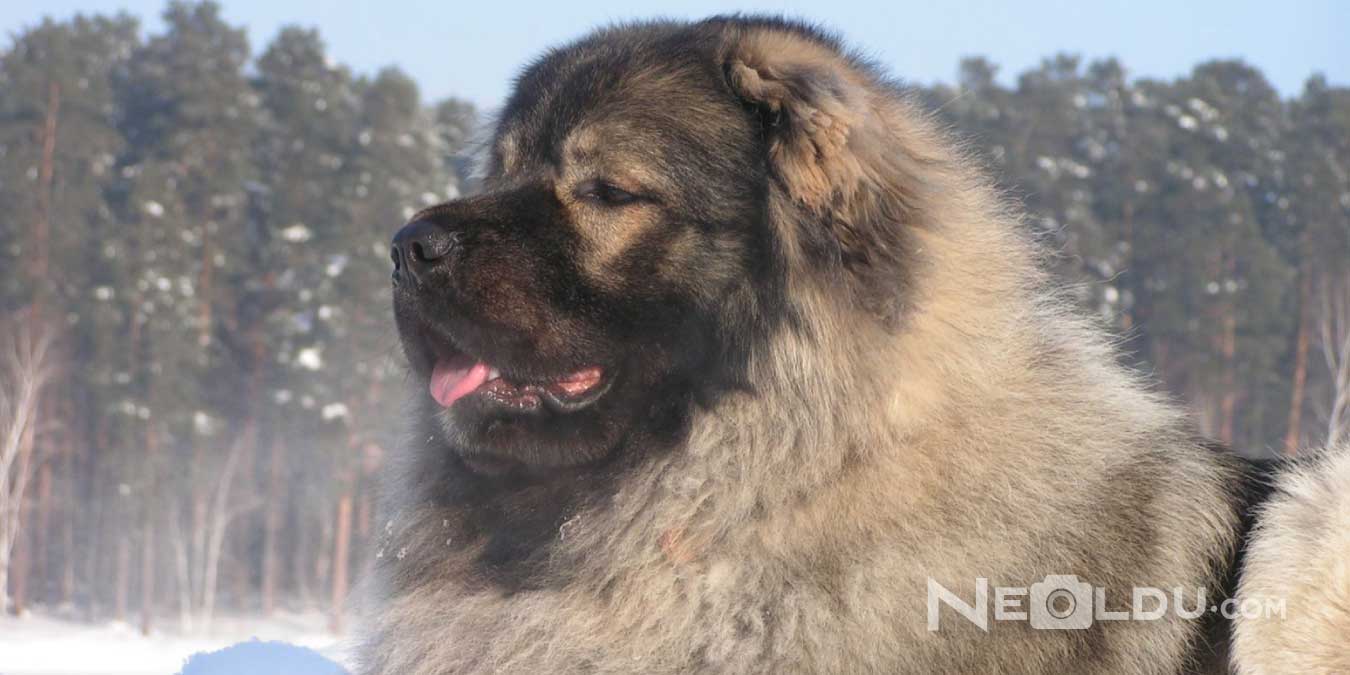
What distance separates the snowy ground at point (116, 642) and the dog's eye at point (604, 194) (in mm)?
10415

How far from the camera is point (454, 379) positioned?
136 inches

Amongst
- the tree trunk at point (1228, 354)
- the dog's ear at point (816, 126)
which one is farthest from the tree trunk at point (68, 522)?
the dog's ear at point (816, 126)

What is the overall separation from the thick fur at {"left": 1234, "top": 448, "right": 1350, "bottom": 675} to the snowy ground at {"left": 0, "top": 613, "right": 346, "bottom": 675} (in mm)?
10854

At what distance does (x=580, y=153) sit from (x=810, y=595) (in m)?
1.24

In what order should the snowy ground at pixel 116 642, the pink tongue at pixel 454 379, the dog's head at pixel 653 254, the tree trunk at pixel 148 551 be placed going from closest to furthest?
1. the dog's head at pixel 653 254
2. the pink tongue at pixel 454 379
3. the snowy ground at pixel 116 642
4. the tree trunk at pixel 148 551

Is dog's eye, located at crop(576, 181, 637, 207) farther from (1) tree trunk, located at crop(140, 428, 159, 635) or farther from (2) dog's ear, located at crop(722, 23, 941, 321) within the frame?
(1) tree trunk, located at crop(140, 428, 159, 635)

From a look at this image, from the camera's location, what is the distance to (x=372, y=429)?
3494 cm

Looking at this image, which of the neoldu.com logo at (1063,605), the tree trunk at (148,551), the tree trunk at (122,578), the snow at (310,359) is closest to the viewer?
the neoldu.com logo at (1063,605)

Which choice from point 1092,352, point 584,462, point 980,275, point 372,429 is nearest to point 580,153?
point 584,462

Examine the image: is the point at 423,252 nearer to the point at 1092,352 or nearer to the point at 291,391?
the point at 1092,352

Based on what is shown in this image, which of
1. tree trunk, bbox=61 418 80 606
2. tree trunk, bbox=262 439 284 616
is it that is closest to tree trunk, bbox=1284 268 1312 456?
tree trunk, bbox=262 439 284 616

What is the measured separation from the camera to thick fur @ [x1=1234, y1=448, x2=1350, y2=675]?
3.17 meters

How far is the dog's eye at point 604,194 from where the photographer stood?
3.31 metres

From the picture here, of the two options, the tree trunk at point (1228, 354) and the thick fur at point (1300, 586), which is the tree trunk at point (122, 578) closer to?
the tree trunk at point (1228, 354)
